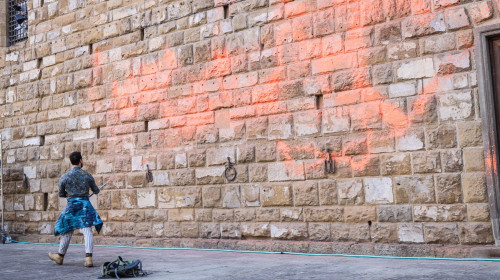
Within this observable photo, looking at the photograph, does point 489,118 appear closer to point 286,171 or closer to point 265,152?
point 286,171

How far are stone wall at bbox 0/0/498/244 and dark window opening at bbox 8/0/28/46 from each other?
444mm

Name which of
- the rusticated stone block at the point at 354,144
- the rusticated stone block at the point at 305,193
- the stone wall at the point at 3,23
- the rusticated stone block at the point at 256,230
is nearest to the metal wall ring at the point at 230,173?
the rusticated stone block at the point at 256,230

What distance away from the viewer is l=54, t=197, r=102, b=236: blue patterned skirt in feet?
22.4

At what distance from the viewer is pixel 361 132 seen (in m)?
7.00

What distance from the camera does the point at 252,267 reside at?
603 centimetres

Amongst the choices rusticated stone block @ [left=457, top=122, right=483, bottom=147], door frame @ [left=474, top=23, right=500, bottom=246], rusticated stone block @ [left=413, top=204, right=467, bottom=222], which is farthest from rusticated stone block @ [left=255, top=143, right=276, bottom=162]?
door frame @ [left=474, top=23, right=500, bottom=246]

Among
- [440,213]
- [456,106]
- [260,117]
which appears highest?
[260,117]

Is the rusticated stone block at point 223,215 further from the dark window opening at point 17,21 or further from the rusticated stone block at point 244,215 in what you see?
the dark window opening at point 17,21

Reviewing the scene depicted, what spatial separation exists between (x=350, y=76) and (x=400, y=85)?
26.2 inches

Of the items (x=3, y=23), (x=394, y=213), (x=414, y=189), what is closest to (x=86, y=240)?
(x=394, y=213)

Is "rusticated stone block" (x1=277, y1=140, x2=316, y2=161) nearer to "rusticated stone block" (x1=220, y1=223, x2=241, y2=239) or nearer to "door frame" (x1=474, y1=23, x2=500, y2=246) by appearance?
"rusticated stone block" (x1=220, y1=223, x2=241, y2=239)

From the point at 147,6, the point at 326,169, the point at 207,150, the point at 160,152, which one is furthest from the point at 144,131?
the point at 326,169

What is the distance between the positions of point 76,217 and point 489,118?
4788 mm

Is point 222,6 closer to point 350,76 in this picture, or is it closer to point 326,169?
point 350,76
